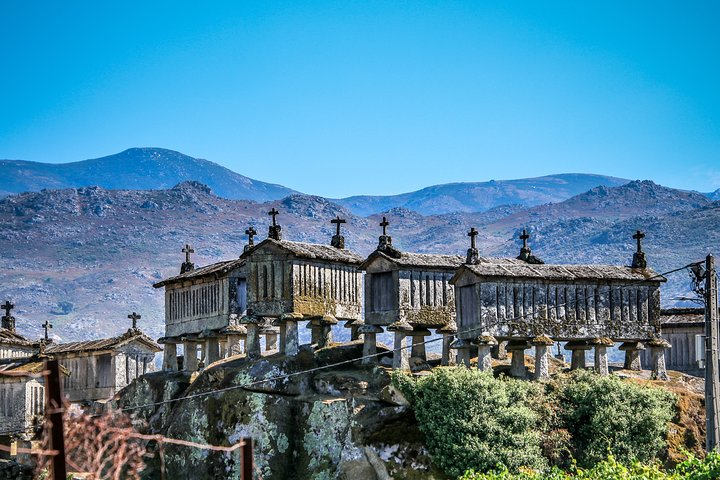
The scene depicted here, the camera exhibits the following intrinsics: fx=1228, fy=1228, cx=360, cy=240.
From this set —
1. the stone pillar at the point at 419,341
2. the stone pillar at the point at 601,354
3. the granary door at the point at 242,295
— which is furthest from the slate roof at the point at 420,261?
the stone pillar at the point at 601,354

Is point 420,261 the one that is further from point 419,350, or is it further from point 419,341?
point 419,350

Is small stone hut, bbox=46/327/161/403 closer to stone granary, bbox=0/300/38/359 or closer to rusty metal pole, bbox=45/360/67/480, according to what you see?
stone granary, bbox=0/300/38/359

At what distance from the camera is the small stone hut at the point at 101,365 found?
61.0m

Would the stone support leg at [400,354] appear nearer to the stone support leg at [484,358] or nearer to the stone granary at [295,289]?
the stone support leg at [484,358]

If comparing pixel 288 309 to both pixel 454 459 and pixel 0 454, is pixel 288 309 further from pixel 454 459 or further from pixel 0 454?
pixel 0 454

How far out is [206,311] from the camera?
54.6 meters

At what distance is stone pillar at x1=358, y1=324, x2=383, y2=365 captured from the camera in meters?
47.4

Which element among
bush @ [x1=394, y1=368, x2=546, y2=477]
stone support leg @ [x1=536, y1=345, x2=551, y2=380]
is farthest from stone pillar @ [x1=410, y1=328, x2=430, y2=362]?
bush @ [x1=394, y1=368, x2=546, y2=477]

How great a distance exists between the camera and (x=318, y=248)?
51250 mm

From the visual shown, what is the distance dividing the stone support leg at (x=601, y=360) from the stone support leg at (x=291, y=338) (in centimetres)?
1185

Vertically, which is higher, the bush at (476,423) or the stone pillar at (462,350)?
the stone pillar at (462,350)

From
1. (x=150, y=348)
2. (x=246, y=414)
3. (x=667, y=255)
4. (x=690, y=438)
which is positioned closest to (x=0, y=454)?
(x=150, y=348)

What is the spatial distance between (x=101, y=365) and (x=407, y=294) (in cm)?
2077

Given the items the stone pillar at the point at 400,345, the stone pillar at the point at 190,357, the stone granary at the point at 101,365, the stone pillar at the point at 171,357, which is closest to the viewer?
the stone pillar at the point at 400,345
